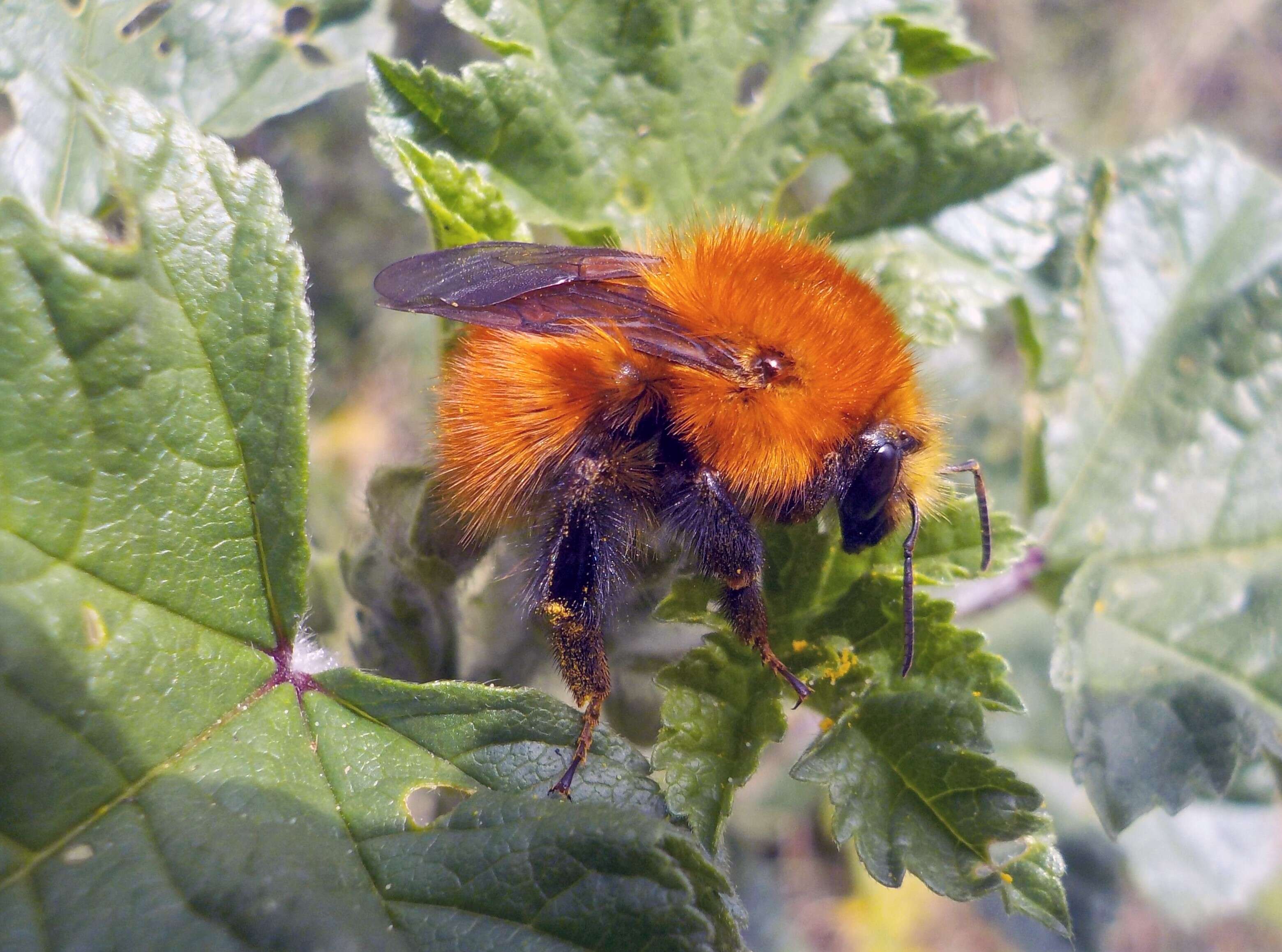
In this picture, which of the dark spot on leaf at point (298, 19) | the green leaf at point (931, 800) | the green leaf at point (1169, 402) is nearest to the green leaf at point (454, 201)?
the dark spot on leaf at point (298, 19)

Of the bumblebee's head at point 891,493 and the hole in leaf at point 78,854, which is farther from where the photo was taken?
the bumblebee's head at point 891,493

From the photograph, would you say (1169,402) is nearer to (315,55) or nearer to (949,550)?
(949,550)

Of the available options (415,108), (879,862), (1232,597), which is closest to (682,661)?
(879,862)

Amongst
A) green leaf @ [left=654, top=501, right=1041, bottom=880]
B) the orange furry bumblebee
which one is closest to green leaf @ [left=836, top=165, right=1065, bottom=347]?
the orange furry bumblebee

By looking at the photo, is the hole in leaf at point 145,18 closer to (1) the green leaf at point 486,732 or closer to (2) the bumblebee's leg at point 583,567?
(2) the bumblebee's leg at point 583,567

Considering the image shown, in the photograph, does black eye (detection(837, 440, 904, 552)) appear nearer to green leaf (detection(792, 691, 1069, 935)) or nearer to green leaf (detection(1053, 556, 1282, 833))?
green leaf (detection(792, 691, 1069, 935))

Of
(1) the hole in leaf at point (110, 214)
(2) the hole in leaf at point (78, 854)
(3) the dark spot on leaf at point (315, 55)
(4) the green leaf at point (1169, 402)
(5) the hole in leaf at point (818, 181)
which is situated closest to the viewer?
(2) the hole in leaf at point (78, 854)

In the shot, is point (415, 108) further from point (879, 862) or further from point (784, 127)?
point (879, 862)
